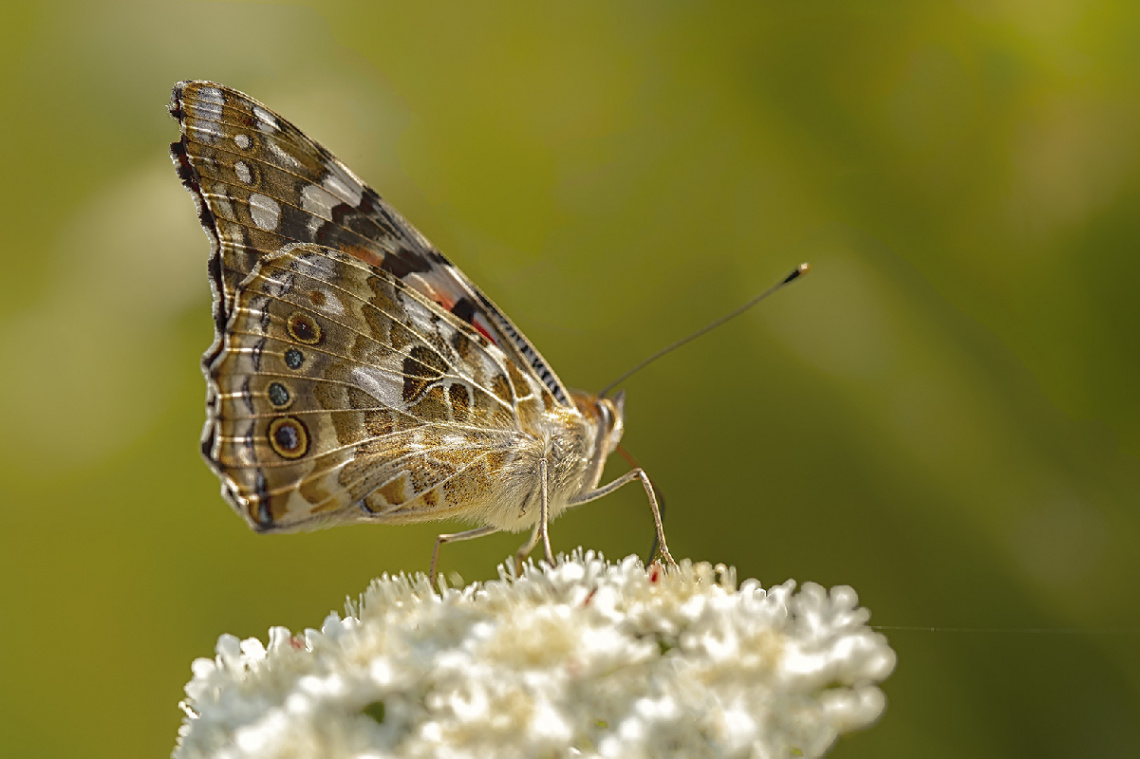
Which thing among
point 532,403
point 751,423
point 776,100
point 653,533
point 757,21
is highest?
point 757,21

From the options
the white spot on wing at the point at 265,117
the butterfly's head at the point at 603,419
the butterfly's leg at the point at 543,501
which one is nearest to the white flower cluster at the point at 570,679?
the butterfly's leg at the point at 543,501

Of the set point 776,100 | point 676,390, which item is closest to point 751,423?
point 676,390

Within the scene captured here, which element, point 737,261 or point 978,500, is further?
point 737,261

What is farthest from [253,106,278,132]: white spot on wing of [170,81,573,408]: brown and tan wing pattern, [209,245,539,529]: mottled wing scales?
[209,245,539,529]: mottled wing scales

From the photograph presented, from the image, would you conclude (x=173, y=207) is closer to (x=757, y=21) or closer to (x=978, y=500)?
(x=757, y=21)

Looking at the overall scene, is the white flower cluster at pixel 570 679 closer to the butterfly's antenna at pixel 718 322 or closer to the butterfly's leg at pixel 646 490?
the butterfly's leg at pixel 646 490

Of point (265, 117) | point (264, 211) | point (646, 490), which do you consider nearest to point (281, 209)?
point (264, 211)
